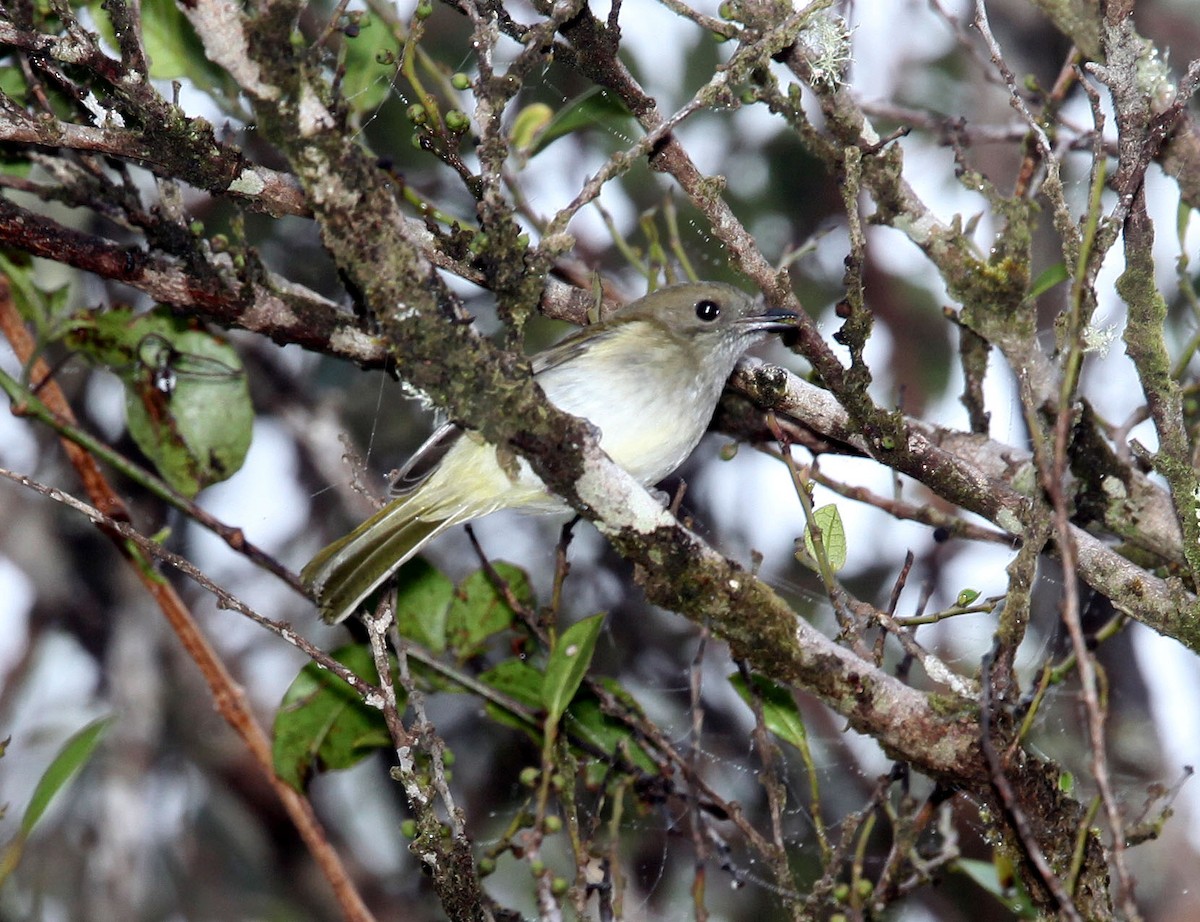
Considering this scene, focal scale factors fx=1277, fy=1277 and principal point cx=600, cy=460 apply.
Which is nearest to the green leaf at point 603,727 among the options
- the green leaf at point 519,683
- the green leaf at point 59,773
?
the green leaf at point 519,683

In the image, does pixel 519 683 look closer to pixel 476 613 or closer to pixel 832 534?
pixel 476 613

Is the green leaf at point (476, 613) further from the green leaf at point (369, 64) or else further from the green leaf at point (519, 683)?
the green leaf at point (369, 64)

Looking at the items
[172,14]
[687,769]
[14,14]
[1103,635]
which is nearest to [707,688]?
[1103,635]

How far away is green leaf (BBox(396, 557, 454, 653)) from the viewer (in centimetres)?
357

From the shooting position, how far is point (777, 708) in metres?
3.28

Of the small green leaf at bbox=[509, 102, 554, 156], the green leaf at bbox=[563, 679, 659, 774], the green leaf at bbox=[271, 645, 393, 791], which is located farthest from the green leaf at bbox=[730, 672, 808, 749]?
the small green leaf at bbox=[509, 102, 554, 156]

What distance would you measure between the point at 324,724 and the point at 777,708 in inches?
48.0

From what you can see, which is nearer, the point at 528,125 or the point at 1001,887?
the point at 1001,887

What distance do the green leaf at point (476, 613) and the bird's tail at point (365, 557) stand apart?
0.24m

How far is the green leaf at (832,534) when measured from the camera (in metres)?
2.86

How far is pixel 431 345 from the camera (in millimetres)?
2340

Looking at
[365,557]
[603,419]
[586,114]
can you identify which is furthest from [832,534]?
[586,114]

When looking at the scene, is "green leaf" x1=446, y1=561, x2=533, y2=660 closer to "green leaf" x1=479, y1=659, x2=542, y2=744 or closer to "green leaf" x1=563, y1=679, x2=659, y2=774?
"green leaf" x1=479, y1=659, x2=542, y2=744

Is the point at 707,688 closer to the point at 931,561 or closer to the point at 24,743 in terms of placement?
the point at 931,561
